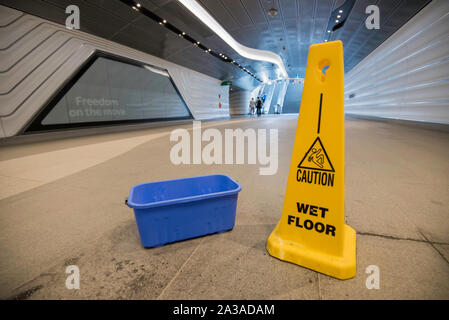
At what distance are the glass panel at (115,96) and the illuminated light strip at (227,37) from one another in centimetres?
472

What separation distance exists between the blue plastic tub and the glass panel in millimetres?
8434

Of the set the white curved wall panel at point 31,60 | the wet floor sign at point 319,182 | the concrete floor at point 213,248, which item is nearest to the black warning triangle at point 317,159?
the wet floor sign at point 319,182

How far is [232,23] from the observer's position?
32.8ft

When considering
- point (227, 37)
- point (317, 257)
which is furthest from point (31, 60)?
point (317, 257)

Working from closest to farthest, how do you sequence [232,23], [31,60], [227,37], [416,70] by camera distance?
[31,60]
[416,70]
[232,23]
[227,37]

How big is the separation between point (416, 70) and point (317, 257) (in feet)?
37.9

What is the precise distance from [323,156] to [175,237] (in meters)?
1.05

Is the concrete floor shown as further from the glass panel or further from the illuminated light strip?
the illuminated light strip

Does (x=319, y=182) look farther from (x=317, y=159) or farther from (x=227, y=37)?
(x=227, y=37)

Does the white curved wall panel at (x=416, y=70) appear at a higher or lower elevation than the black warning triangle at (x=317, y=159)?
higher

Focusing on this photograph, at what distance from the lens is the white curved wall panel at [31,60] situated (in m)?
6.27

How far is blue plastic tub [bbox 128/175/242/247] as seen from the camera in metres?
1.18

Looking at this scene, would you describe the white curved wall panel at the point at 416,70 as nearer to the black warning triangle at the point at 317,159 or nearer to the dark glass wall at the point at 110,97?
the black warning triangle at the point at 317,159
